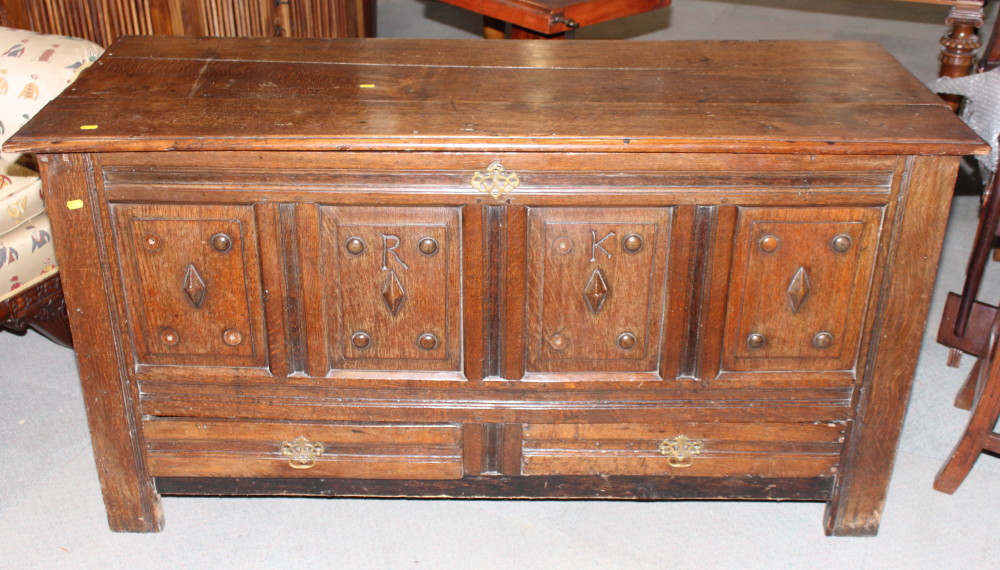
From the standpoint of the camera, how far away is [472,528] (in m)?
2.27

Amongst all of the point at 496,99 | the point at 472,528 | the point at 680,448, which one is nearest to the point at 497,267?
the point at 496,99

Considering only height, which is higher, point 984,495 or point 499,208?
point 499,208

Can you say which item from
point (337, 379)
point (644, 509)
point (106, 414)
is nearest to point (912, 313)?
point (644, 509)

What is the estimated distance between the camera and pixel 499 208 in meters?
1.90

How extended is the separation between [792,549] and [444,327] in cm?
86

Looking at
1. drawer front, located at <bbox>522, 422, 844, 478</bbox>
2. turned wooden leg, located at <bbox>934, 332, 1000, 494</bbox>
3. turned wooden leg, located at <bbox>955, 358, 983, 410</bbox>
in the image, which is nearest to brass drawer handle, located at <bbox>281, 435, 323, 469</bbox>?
drawer front, located at <bbox>522, 422, 844, 478</bbox>

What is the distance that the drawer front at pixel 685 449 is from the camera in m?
2.10

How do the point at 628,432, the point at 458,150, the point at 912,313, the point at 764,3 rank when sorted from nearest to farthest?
1. the point at 458,150
2. the point at 912,313
3. the point at 628,432
4. the point at 764,3

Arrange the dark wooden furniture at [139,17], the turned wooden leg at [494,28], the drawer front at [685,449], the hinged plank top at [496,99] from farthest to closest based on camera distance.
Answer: the turned wooden leg at [494,28], the dark wooden furniture at [139,17], the drawer front at [685,449], the hinged plank top at [496,99]

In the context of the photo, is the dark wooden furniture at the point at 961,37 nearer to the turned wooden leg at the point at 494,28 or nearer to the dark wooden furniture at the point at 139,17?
the turned wooden leg at the point at 494,28

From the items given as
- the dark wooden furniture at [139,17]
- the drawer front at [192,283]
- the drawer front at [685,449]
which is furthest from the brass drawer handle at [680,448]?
the dark wooden furniture at [139,17]

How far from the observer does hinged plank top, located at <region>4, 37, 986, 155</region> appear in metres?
1.81

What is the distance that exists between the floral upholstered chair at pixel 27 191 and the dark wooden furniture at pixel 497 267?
479 millimetres

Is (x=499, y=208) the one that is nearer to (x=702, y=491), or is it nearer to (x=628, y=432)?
(x=628, y=432)
